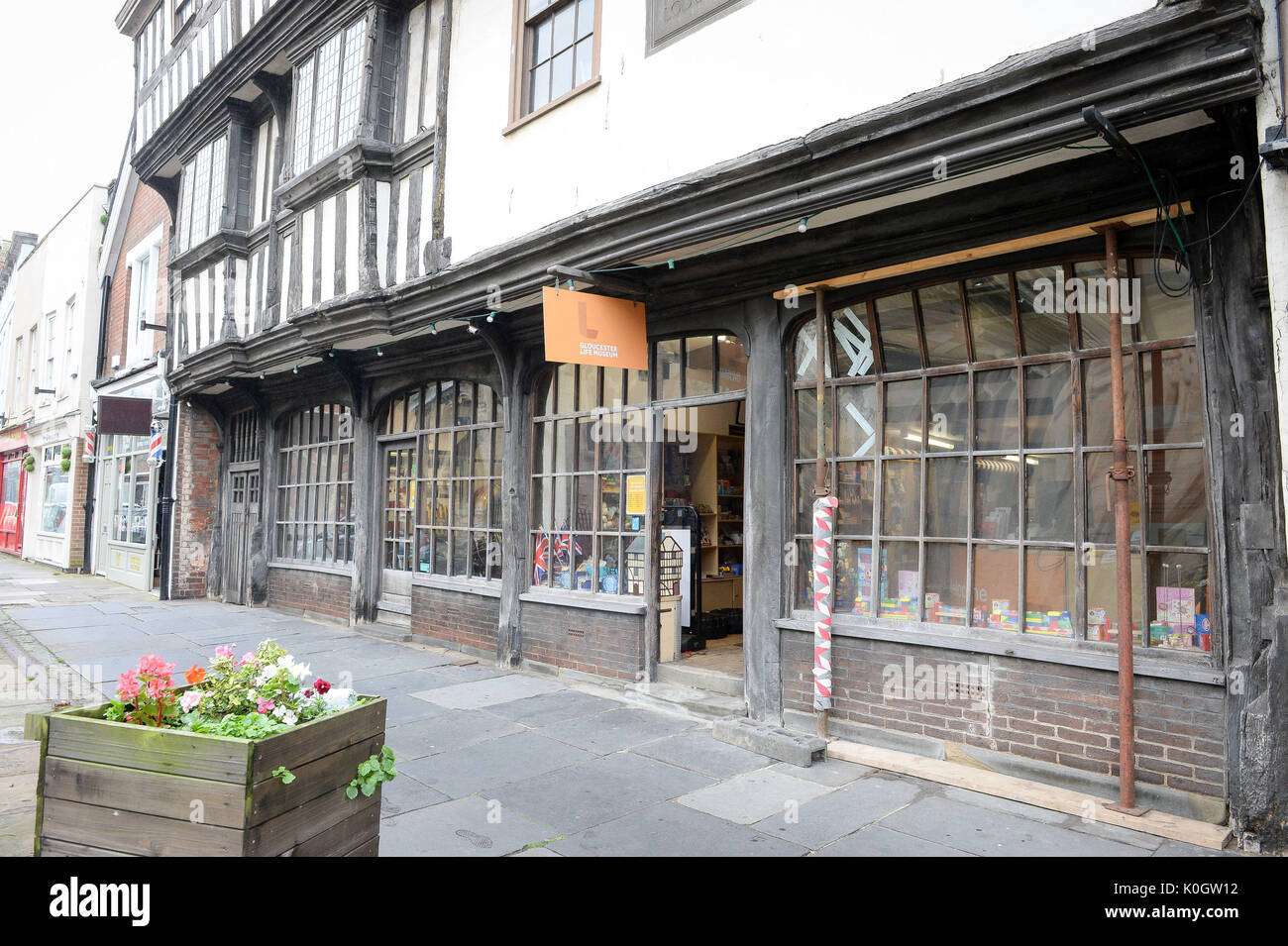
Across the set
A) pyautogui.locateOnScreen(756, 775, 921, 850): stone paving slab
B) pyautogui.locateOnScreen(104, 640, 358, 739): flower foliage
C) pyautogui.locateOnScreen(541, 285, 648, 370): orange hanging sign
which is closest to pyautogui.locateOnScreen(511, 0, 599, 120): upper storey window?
pyautogui.locateOnScreen(541, 285, 648, 370): orange hanging sign

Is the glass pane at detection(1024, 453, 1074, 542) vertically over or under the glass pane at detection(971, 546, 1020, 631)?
over

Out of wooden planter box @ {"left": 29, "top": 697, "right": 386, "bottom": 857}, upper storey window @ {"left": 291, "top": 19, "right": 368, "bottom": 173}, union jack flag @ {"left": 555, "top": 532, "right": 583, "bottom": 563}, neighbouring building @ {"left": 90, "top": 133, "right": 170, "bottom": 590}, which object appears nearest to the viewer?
wooden planter box @ {"left": 29, "top": 697, "right": 386, "bottom": 857}

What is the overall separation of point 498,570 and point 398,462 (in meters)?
2.82

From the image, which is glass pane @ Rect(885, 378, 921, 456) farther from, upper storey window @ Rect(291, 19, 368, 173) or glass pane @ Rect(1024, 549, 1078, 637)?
upper storey window @ Rect(291, 19, 368, 173)

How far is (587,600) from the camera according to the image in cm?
773

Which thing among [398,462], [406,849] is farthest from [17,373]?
[406,849]

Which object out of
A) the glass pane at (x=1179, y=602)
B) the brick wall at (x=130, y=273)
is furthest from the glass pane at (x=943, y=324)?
the brick wall at (x=130, y=273)

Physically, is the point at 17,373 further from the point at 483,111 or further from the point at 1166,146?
the point at 1166,146

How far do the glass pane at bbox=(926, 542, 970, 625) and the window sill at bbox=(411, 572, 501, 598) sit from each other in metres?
4.79

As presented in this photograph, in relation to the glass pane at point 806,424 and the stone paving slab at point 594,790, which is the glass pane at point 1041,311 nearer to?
the glass pane at point 806,424

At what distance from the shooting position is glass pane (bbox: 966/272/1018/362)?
5.21 metres

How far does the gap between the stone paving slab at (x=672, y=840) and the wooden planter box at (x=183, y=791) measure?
1.44 meters

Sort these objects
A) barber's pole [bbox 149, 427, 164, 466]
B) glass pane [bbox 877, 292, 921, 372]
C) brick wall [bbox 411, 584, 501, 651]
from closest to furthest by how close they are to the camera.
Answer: glass pane [bbox 877, 292, 921, 372], brick wall [bbox 411, 584, 501, 651], barber's pole [bbox 149, 427, 164, 466]
